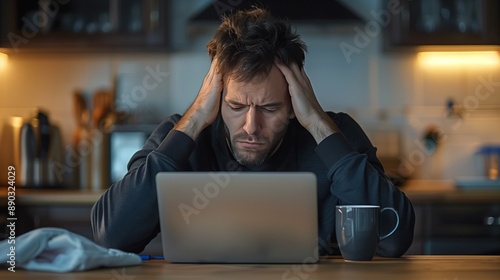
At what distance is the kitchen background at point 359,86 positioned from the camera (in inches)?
145

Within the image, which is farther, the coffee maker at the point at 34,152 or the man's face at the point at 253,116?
the coffee maker at the point at 34,152

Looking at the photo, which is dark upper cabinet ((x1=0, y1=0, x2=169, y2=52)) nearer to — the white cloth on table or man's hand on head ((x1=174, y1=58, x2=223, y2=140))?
man's hand on head ((x1=174, y1=58, x2=223, y2=140))

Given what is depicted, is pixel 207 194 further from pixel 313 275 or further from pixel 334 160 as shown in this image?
pixel 334 160

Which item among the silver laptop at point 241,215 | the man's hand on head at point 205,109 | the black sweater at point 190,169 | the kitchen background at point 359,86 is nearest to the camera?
the silver laptop at point 241,215

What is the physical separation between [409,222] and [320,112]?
0.36m

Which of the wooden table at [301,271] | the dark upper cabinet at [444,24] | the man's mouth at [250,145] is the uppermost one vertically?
the dark upper cabinet at [444,24]

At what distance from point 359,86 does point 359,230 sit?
218 centimetres

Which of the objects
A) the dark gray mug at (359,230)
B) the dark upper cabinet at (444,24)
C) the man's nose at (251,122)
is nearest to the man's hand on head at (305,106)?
the man's nose at (251,122)

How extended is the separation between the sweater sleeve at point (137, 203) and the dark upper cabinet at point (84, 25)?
65.4 inches

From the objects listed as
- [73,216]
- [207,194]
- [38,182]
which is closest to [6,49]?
[38,182]

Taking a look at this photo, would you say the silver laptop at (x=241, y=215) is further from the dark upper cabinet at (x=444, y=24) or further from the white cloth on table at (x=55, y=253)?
the dark upper cabinet at (x=444, y=24)

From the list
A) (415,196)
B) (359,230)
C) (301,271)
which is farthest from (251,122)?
(415,196)

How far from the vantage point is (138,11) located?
11.8ft

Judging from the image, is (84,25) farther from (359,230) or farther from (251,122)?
(359,230)
